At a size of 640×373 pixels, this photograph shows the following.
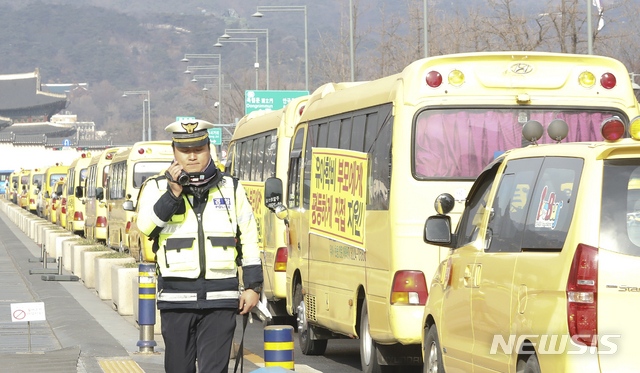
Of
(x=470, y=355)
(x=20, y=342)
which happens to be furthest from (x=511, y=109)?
(x=20, y=342)

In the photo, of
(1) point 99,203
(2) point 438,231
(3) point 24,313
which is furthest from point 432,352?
(1) point 99,203

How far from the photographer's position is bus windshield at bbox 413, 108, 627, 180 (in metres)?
9.23

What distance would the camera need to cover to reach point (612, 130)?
5648 millimetres

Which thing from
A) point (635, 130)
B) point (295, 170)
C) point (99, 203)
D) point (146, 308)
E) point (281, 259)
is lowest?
point (146, 308)

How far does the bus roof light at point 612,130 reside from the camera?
5.62m

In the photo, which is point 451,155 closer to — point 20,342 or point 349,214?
point 349,214

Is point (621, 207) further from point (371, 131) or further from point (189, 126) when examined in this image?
point (371, 131)

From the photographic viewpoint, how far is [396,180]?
9.17 m

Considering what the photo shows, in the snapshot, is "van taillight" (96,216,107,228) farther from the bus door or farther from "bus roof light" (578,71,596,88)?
"bus roof light" (578,71,596,88)

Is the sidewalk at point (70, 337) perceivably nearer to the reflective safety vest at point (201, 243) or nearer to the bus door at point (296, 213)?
the bus door at point (296, 213)

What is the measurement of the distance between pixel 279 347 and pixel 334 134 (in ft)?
18.2

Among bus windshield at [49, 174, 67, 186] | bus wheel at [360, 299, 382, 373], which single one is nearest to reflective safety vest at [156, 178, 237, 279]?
bus wheel at [360, 299, 382, 373]

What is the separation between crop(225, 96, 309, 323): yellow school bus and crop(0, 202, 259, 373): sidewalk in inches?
42.9

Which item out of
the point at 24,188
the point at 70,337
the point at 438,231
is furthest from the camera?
the point at 24,188
